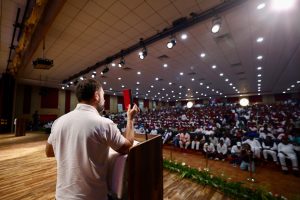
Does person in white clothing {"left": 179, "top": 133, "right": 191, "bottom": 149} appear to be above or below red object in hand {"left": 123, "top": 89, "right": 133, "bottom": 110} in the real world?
below

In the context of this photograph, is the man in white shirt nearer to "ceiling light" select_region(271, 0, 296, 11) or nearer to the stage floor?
the stage floor

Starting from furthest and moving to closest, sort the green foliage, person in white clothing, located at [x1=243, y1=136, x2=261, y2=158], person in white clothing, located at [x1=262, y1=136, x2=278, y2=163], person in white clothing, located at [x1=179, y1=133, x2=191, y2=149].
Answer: person in white clothing, located at [x1=179, y1=133, x2=191, y2=149]
person in white clothing, located at [x1=243, y1=136, x2=261, y2=158]
person in white clothing, located at [x1=262, y1=136, x2=278, y2=163]
the green foliage

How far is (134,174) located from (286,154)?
5.58 meters

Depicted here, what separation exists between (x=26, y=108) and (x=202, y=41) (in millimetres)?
14272

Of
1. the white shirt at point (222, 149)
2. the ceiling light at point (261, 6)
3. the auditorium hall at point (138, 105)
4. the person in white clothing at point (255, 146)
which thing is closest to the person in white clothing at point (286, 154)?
the auditorium hall at point (138, 105)

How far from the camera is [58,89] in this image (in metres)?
15.3

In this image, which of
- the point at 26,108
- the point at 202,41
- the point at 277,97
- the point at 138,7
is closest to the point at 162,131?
the point at 202,41

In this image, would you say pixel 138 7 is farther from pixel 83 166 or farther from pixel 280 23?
pixel 280 23

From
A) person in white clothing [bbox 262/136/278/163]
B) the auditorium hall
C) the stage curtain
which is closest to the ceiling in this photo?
the auditorium hall

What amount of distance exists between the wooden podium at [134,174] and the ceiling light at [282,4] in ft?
15.6

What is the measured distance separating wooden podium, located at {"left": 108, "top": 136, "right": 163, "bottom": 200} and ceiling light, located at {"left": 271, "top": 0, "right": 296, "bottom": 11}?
4.75 m

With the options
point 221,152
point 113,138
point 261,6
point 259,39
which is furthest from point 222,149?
point 113,138

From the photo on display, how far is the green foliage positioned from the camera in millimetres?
2586

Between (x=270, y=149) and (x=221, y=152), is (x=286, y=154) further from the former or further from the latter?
(x=221, y=152)
